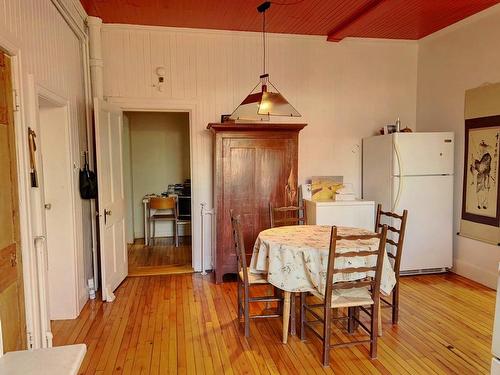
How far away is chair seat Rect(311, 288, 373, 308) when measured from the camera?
2502 millimetres

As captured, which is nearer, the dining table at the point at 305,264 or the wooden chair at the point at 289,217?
the dining table at the point at 305,264

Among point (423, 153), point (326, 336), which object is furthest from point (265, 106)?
point (423, 153)

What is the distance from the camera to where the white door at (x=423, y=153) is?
13.6 feet

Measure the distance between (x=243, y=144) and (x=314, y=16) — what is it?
5.12 ft

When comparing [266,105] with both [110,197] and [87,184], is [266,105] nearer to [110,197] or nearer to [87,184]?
[87,184]

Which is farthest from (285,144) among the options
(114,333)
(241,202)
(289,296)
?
(114,333)

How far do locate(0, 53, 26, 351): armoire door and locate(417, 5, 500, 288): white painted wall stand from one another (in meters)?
4.23

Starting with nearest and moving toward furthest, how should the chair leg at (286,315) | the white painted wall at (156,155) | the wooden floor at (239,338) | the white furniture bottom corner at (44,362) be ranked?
the white furniture bottom corner at (44,362) < the wooden floor at (239,338) < the chair leg at (286,315) < the white painted wall at (156,155)

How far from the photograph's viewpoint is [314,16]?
3982 millimetres

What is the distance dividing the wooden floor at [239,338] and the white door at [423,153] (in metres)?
1.30

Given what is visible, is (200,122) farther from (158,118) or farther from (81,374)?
(81,374)

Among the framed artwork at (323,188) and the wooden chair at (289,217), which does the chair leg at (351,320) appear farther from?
the framed artwork at (323,188)

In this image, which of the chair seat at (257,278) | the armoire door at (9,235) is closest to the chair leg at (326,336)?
the chair seat at (257,278)

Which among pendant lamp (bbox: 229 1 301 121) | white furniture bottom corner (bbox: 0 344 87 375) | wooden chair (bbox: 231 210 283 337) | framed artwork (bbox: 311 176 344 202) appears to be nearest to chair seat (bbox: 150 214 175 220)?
framed artwork (bbox: 311 176 344 202)
